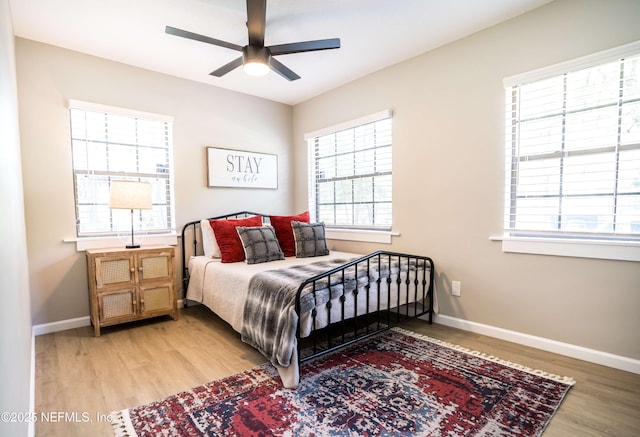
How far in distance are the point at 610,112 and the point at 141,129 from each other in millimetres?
3958

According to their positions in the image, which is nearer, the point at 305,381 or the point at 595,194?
the point at 305,381

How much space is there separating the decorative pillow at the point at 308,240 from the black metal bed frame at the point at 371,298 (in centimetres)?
68

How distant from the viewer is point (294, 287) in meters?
2.07

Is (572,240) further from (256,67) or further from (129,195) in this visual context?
(129,195)

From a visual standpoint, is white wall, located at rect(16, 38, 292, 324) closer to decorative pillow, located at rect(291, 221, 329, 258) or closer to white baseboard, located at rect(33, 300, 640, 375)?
white baseboard, located at rect(33, 300, 640, 375)

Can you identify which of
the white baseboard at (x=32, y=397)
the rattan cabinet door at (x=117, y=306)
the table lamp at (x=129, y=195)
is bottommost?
the white baseboard at (x=32, y=397)

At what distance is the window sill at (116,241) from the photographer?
2.95 m

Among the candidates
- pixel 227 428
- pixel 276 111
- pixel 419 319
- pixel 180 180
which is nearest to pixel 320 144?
pixel 276 111

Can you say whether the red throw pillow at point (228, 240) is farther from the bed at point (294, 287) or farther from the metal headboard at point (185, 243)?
the metal headboard at point (185, 243)

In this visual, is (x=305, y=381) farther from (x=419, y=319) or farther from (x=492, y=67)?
(x=492, y=67)

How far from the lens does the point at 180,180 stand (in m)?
3.53

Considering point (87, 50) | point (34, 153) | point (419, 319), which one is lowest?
point (419, 319)

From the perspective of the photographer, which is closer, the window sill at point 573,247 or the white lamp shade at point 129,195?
the window sill at point 573,247

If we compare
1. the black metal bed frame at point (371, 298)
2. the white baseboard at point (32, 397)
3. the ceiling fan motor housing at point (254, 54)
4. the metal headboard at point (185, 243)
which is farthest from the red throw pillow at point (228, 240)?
the ceiling fan motor housing at point (254, 54)
